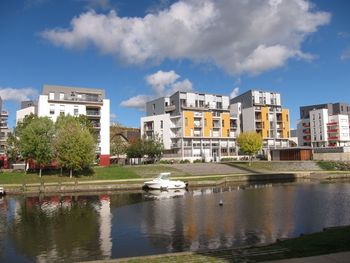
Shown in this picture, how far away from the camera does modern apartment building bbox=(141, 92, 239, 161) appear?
4368 inches

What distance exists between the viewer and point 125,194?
52406mm

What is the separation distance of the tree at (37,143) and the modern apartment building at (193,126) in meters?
44.8

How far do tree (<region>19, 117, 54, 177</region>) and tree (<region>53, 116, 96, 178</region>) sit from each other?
5.81 feet

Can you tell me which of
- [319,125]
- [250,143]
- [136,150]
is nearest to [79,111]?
[136,150]

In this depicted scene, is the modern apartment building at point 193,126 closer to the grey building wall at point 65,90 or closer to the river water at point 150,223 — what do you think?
the grey building wall at point 65,90

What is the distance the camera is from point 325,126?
144 meters

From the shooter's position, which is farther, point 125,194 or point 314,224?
point 125,194

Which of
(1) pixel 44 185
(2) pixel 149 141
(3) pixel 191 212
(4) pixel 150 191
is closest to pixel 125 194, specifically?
(4) pixel 150 191

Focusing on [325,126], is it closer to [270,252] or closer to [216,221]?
[216,221]

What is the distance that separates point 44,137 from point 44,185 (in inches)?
582

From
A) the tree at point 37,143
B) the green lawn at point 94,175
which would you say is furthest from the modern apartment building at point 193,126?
the tree at point 37,143

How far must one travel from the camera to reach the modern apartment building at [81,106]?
92.7m

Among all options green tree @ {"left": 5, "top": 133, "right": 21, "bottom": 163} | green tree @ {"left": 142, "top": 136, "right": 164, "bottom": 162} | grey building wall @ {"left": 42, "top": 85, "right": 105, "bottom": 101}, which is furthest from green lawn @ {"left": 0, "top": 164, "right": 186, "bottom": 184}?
grey building wall @ {"left": 42, "top": 85, "right": 105, "bottom": 101}

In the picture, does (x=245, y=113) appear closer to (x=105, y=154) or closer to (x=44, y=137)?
(x=105, y=154)
